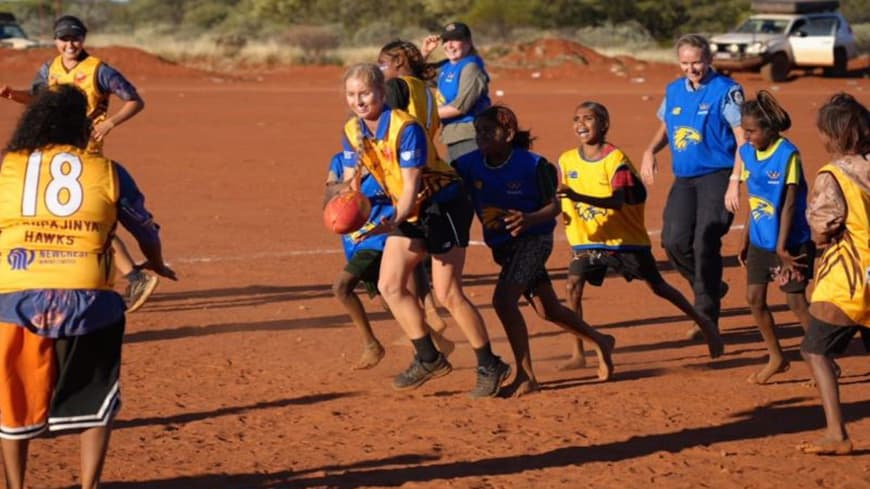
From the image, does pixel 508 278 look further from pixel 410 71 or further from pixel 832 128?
pixel 832 128

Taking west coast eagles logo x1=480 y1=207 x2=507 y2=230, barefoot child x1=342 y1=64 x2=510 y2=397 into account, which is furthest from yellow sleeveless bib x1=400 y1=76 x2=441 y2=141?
west coast eagles logo x1=480 y1=207 x2=507 y2=230

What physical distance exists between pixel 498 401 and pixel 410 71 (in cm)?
218

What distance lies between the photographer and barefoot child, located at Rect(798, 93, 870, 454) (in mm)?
6555

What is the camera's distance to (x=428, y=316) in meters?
9.41

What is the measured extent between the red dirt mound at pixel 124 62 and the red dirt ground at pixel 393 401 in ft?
92.6

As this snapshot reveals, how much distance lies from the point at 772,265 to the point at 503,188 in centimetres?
166

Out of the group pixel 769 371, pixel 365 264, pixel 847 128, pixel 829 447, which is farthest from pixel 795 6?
pixel 829 447

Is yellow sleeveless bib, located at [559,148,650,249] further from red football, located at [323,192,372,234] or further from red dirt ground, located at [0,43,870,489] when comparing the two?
red football, located at [323,192,372,234]

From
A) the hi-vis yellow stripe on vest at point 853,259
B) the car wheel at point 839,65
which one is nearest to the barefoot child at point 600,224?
the hi-vis yellow stripe on vest at point 853,259

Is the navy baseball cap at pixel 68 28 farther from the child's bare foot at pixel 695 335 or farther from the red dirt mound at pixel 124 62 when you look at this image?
the red dirt mound at pixel 124 62

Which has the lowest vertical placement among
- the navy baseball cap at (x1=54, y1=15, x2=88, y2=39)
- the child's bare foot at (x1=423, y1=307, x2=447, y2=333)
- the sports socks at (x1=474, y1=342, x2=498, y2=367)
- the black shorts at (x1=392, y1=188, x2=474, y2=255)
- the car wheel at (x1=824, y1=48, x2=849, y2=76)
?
the car wheel at (x1=824, y1=48, x2=849, y2=76)

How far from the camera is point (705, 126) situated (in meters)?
9.37

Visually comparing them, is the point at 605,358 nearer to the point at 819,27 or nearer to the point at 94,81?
the point at 94,81

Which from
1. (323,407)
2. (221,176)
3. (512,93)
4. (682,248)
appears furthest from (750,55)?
(323,407)
